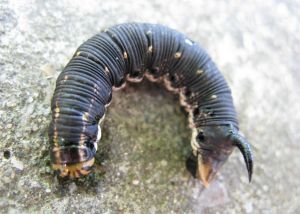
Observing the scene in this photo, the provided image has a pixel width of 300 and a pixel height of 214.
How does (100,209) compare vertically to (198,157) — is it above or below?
below

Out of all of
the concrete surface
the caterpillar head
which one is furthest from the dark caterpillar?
the concrete surface

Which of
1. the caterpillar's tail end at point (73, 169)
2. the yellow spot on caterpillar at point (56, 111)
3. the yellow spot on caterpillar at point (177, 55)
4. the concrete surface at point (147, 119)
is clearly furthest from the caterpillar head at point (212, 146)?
the yellow spot on caterpillar at point (56, 111)

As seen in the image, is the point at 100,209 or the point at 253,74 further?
the point at 253,74

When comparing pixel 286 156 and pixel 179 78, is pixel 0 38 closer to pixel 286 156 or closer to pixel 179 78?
pixel 179 78

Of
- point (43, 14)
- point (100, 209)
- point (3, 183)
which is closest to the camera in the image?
point (3, 183)

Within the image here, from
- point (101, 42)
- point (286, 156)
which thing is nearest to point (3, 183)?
point (101, 42)

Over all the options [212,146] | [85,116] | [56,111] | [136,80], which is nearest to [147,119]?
[136,80]

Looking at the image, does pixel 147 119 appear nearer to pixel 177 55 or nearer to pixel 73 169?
pixel 177 55
